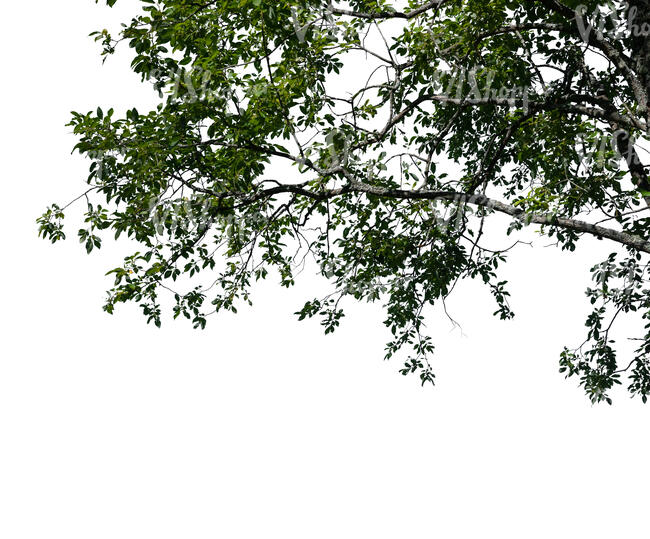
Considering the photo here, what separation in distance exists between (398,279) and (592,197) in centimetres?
276

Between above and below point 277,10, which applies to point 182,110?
below

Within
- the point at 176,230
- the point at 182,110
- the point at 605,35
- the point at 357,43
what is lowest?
the point at 176,230

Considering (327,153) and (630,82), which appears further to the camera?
(327,153)

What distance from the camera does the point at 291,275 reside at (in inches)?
394

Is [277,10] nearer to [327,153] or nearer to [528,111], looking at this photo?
[327,153]

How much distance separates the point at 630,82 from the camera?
7.78 meters

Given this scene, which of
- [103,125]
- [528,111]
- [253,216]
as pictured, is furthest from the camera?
[253,216]

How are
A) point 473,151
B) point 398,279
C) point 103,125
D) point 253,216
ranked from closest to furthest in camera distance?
point 103,125
point 253,216
point 398,279
point 473,151

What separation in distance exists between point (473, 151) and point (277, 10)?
15.3 ft

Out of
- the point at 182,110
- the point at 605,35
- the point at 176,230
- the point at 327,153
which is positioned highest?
the point at 605,35

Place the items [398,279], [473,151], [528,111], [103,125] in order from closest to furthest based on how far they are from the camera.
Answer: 1. [103,125]
2. [528,111]
3. [398,279]
4. [473,151]

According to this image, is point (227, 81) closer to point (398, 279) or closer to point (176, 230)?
point (176, 230)

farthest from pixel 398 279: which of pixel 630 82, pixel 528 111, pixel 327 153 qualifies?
pixel 630 82

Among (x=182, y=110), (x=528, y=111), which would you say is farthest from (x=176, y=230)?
(x=528, y=111)
